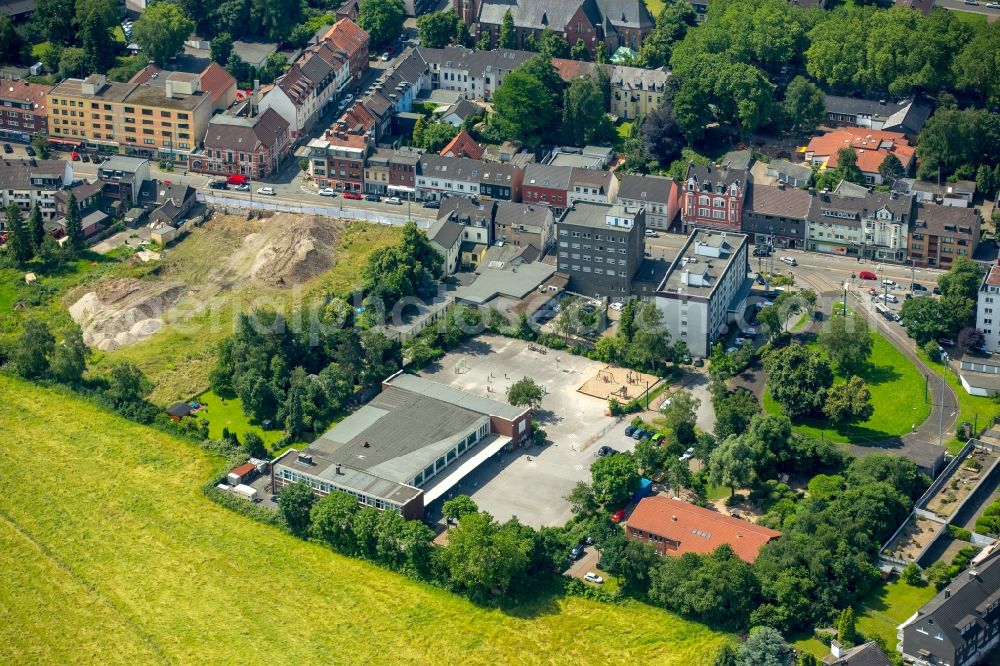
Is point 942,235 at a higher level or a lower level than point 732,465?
higher

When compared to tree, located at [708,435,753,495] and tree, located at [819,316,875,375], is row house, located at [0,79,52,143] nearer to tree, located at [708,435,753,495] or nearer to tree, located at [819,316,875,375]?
tree, located at [819,316,875,375]

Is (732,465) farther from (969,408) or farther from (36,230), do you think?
(36,230)

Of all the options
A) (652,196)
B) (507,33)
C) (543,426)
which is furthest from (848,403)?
(507,33)

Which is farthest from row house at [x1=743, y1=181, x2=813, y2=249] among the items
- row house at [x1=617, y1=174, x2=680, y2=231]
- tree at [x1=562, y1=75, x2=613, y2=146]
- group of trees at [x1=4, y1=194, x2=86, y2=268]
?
group of trees at [x1=4, y1=194, x2=86, y2=268]

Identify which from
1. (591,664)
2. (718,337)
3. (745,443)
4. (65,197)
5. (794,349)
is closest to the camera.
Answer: (591,664)

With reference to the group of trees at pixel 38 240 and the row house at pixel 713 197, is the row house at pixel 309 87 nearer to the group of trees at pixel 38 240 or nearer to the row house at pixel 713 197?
the group of trees at pixel 38 240

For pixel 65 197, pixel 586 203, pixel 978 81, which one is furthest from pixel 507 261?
pixel 978 81

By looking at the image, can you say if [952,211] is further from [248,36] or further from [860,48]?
[248,36]
